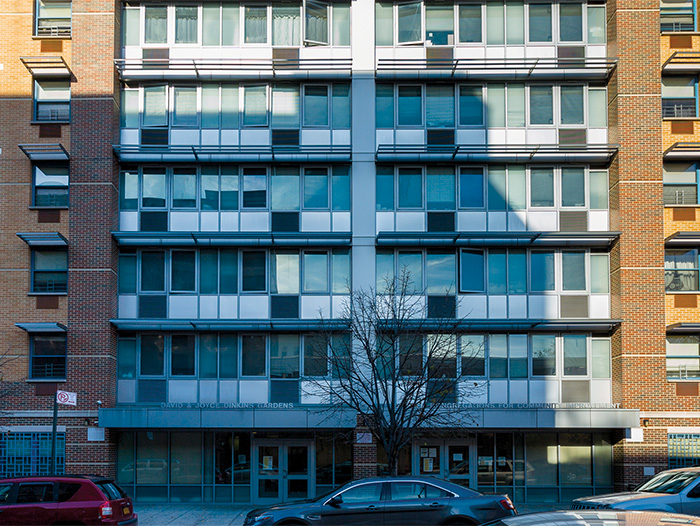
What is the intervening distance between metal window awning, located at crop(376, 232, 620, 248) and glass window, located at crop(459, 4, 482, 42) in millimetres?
6758

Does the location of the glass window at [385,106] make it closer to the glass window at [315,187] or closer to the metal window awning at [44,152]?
the glass window at [315,187]

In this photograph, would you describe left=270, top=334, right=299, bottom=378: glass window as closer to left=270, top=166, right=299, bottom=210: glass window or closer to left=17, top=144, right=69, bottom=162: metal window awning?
left=270, top=166, right=299, bottom=210: glass window

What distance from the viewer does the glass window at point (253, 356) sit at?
26.0 m

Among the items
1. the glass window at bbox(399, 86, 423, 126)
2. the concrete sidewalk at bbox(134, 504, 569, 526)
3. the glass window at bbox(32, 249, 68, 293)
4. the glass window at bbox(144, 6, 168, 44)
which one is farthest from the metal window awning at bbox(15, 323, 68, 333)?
the glass window at bbox(399, 86, 423, 126)

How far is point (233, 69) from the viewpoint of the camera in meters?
26.1

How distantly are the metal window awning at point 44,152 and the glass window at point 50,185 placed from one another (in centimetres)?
48

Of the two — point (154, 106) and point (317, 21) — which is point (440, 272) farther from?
point (154, 106)

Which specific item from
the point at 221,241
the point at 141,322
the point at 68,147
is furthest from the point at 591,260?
the point at 68,147

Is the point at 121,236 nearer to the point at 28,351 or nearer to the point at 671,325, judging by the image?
the point at 28,351

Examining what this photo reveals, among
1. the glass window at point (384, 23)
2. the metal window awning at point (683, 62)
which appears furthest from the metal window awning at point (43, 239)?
the metal window awning at point (683, 62)

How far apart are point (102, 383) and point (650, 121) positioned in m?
19.6

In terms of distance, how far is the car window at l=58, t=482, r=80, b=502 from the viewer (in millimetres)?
15391

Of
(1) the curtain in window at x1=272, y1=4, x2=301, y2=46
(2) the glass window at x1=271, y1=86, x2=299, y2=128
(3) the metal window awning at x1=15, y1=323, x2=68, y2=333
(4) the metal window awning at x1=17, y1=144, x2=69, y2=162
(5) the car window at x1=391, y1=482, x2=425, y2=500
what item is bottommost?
(5) the car window at x1=391, y1=482, x2=425, y2=500

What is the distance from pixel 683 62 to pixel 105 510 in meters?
22.3
